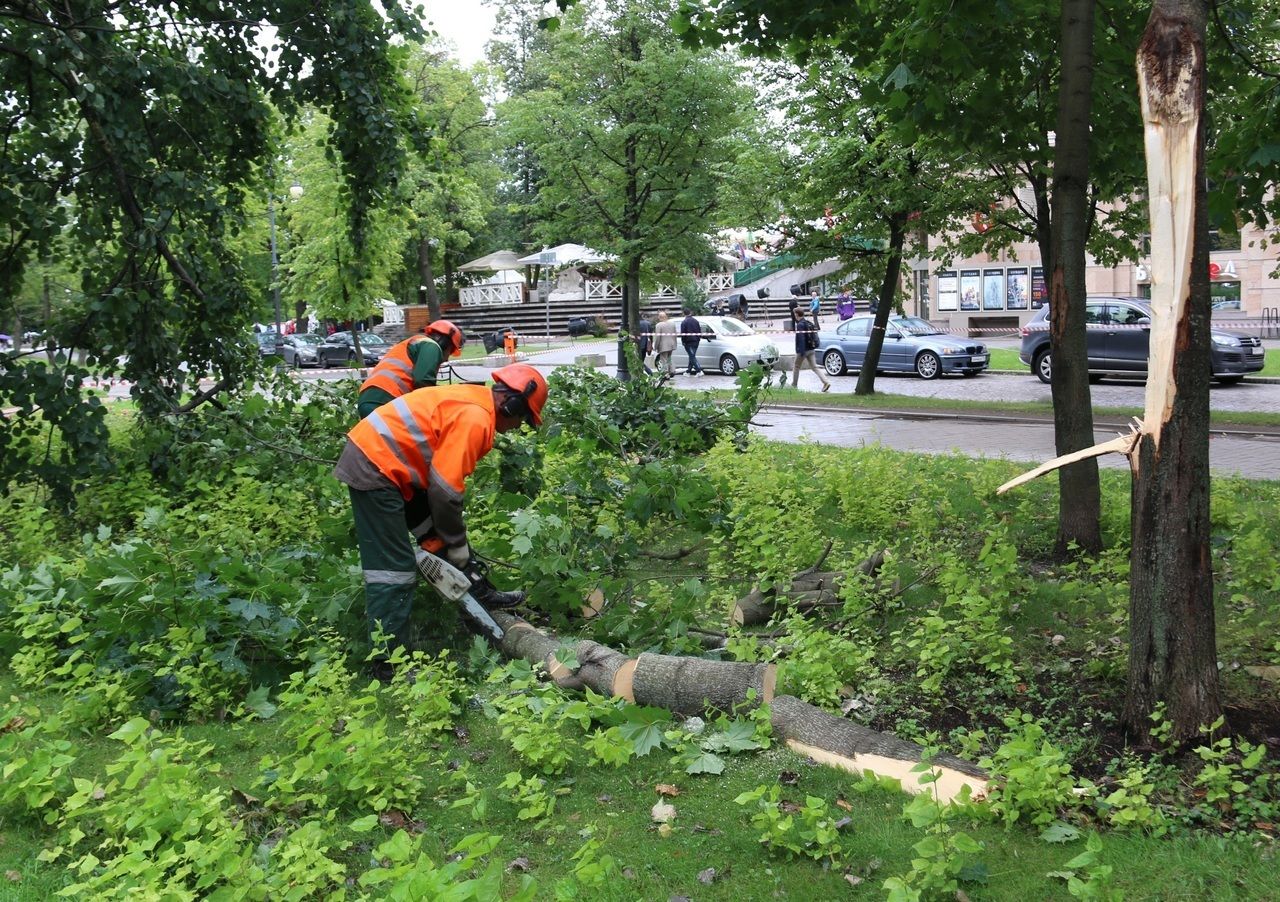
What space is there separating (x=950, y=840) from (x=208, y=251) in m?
10.0

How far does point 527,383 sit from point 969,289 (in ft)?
125

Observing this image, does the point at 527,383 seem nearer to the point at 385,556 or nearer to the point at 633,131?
the point at 385,556

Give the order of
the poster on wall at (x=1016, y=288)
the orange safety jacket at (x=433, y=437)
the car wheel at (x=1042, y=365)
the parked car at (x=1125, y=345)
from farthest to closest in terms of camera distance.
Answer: the poster on wall at (x=1016, y=288), the car wheel at (x=1042, y=365), the parked car at (x=1125, y=345), the orange safety jacket at (x=433, y=437)

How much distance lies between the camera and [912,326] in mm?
27094

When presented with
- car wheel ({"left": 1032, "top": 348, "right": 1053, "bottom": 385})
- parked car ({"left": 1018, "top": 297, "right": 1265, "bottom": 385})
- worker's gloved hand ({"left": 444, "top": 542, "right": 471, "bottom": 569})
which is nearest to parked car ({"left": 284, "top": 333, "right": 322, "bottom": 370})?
car wheel ({"left": 1032, "top": 348, "right": 1053, "bottom": 385})

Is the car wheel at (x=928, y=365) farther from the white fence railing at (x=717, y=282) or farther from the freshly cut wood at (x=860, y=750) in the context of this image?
the white fence railing at (x=717, y=282)

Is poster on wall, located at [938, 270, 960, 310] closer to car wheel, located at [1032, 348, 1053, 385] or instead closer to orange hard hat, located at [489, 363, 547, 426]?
car wheel, located at [1032, 348, 1053, 385]

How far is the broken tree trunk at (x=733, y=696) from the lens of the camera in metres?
4.12

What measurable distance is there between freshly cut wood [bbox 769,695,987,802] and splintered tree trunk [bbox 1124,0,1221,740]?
2.81ft

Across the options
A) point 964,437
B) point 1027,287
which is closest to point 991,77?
point 964,437

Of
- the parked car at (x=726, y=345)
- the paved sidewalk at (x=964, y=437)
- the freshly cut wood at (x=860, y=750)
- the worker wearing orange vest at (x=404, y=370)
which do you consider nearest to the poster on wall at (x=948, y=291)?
the parked car at (x=726, y=345)

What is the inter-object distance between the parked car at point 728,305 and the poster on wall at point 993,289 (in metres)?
11.1

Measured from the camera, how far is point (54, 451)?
1073 cm

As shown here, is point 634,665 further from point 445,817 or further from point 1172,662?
point 1172,662
